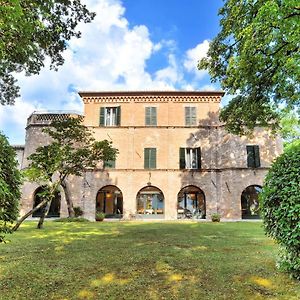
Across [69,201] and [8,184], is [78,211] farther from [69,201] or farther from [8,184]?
[8,184]

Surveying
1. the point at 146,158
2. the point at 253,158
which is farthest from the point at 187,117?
the point at 253,158

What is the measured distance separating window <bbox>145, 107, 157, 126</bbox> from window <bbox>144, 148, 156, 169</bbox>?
2541 millimetres

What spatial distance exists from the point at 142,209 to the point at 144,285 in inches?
890

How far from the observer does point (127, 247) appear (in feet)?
28.0

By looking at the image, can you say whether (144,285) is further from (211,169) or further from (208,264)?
(211,169)

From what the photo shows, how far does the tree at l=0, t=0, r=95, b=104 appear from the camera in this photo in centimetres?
605

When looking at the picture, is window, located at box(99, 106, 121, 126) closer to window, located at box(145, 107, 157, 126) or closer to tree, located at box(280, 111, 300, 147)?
window, located at box(145, 107, 157, 126)

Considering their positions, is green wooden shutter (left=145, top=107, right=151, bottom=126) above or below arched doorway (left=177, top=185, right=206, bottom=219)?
above

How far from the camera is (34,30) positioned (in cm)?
746

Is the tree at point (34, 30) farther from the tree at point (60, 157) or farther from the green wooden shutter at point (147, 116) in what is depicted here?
the green wooden shutter at point (147, 116)

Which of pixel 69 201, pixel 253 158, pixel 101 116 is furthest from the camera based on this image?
pixel 101 116

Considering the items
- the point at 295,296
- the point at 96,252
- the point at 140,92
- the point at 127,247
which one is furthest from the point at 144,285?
the point at 140,92

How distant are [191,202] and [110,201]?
795 cm

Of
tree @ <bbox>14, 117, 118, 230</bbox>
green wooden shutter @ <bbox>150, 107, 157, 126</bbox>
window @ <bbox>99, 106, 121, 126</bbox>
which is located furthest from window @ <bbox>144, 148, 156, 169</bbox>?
tree @ <bbox>14, 117, 118, 230</bbox>
